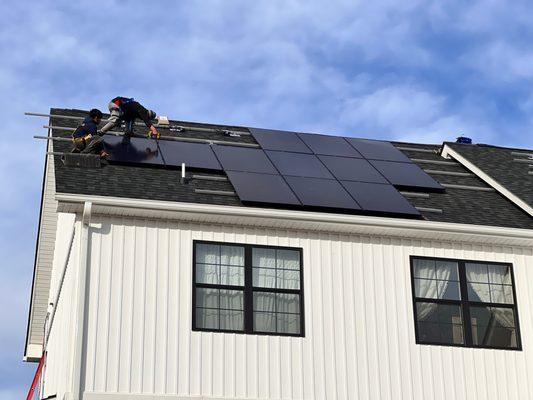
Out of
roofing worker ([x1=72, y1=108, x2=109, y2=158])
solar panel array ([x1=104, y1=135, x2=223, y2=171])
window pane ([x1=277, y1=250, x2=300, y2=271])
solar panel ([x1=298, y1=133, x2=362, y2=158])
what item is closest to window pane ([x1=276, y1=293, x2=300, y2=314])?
window pane ([x1=277, y1=250, x2=300, y2=271])

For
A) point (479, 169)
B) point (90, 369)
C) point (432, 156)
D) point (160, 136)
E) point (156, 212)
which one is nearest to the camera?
point (90, 369)

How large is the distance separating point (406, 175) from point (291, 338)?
545cm

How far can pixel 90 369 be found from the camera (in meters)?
15.5

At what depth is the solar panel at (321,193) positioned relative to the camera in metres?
17.5

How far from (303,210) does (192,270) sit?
7.59 ft

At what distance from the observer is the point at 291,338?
16.6 metres

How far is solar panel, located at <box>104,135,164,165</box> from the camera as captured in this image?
18547 millimetres

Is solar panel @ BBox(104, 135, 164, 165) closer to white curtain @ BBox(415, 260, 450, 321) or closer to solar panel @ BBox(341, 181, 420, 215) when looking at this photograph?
solar panel @ BBox(341, 181, 420, 215)

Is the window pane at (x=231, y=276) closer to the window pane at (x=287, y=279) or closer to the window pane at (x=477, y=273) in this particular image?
the window pane at (x=287, y=279)

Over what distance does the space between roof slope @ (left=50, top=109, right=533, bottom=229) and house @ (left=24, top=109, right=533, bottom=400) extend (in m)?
0.06

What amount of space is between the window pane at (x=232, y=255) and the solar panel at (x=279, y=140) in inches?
172

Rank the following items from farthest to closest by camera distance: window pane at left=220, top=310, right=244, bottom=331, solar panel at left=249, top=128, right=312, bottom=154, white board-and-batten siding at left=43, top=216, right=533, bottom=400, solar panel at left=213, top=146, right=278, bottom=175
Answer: solar panel at left=249, top=128, right=312, bottom=154 → solar panel at left=213, top=146, right=278, bottom=175 → window pane at left=220, top=310, right=244, bottom=331 → white board-and-batten siding at left=43, top=216, right=533, bottom=400

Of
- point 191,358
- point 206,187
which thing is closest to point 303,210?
point 206,187

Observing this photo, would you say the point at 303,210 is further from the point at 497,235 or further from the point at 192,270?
the point at 497,235
